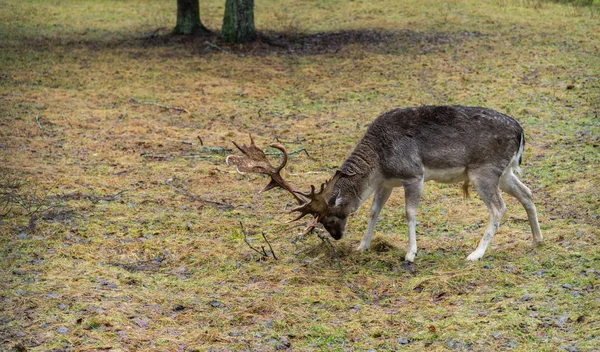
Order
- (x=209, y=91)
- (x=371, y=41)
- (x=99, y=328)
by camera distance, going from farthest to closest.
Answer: (x=371, y=41)
(x=209, y=91)
(x=99, y=328)

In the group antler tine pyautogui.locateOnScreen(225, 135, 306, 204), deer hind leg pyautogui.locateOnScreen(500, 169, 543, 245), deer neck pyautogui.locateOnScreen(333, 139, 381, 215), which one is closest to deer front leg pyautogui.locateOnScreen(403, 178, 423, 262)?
deer neck pyautogui.locateOnScreen(333, 139, 381, 215)

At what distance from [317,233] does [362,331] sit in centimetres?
211

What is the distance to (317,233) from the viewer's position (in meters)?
9.25

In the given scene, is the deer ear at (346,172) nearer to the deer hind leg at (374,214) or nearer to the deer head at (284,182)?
the deer head at (284,182)

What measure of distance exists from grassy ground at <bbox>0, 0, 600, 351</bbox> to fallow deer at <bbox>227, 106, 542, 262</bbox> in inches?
21.7

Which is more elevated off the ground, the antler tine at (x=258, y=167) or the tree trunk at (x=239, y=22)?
the antler tine at (x=258, y=167)

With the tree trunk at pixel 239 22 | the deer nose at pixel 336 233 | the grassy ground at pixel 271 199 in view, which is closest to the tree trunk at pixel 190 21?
the grassy ground at pixel 271 199

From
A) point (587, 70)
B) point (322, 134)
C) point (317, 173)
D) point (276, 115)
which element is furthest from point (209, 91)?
point (587, 70)

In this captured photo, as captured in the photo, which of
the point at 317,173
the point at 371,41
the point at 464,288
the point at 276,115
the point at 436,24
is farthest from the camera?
the point at 436,24

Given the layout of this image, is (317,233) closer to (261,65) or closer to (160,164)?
(160,164)

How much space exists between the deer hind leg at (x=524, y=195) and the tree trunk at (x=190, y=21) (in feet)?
47.0

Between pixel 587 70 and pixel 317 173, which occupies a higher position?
pixel 587 70

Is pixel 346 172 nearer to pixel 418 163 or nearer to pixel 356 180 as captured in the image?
pixel 356 180

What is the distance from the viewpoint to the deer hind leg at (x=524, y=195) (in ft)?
30.0
